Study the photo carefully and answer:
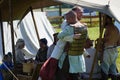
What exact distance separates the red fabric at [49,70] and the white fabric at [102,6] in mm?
1102

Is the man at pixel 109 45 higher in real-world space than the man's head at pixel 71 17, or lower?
lower

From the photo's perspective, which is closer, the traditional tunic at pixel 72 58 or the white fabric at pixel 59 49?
the traditional tunic at pixel 72 58

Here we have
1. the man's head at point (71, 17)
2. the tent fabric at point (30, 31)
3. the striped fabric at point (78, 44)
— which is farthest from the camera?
the tent fabric at point (30, 31)

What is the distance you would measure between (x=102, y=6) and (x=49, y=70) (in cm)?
147

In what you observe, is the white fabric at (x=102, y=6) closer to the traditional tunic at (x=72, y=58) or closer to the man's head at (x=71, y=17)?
the man's head at (x=71, y=17)

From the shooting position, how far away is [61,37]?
761 cm

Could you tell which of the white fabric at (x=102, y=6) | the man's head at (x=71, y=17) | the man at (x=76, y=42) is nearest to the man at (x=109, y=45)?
the white fabric at (x=102, y=6)

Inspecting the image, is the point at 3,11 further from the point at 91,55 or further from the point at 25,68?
the point at 91,55

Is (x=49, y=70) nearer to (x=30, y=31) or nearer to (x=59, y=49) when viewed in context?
(x=59, y=49)

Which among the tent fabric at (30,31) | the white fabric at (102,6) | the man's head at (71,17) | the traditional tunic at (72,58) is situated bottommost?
the tent fabric at (30,31)

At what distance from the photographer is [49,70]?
25.5ft

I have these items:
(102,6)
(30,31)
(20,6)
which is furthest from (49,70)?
(30,31)

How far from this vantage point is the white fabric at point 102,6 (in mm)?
7281

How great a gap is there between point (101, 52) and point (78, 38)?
1.18 m
